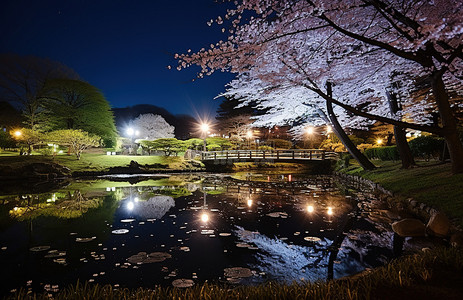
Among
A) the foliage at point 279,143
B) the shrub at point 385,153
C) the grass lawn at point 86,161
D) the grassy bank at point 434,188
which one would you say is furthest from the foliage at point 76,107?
the grassy bank at point 434,188

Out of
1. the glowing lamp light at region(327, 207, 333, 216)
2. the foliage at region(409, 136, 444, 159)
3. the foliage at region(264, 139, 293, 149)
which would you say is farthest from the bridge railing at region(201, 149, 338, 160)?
the glowing lamp light at region(327, 207, 333, 216)

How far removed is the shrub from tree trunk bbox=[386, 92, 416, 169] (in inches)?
181

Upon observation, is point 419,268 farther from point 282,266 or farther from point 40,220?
point 40,220

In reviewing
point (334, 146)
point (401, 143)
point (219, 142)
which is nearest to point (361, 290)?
point (401, 143)

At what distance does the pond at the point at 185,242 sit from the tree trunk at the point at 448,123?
2890 millimetres

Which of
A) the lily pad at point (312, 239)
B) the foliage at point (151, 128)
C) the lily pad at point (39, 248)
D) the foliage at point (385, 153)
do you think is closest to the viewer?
the lily pad at point (39, 248)

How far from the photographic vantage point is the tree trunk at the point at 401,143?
1373 cm

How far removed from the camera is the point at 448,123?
27.8ft

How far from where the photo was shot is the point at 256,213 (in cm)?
880

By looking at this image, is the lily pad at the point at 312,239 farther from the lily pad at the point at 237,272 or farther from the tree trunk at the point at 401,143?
the tree trunk at the point at 401,143

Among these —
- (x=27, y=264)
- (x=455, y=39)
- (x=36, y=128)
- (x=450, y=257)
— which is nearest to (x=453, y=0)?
(x=455, y=39)

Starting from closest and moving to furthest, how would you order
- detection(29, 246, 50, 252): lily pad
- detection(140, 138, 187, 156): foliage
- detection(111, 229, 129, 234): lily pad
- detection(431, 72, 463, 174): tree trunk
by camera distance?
detection(29, 246, 50, 252): lily pad
detection(111, 229, 129, 234): lily pad
detection(431, 72, 463, 174): tree trunk
detection(140, 138, 187, 156): foliage

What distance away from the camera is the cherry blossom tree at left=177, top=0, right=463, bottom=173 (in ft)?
21.2

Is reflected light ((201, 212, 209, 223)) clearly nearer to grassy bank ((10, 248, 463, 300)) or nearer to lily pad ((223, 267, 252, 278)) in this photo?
lily pad ((223, 267, 252, 278))
